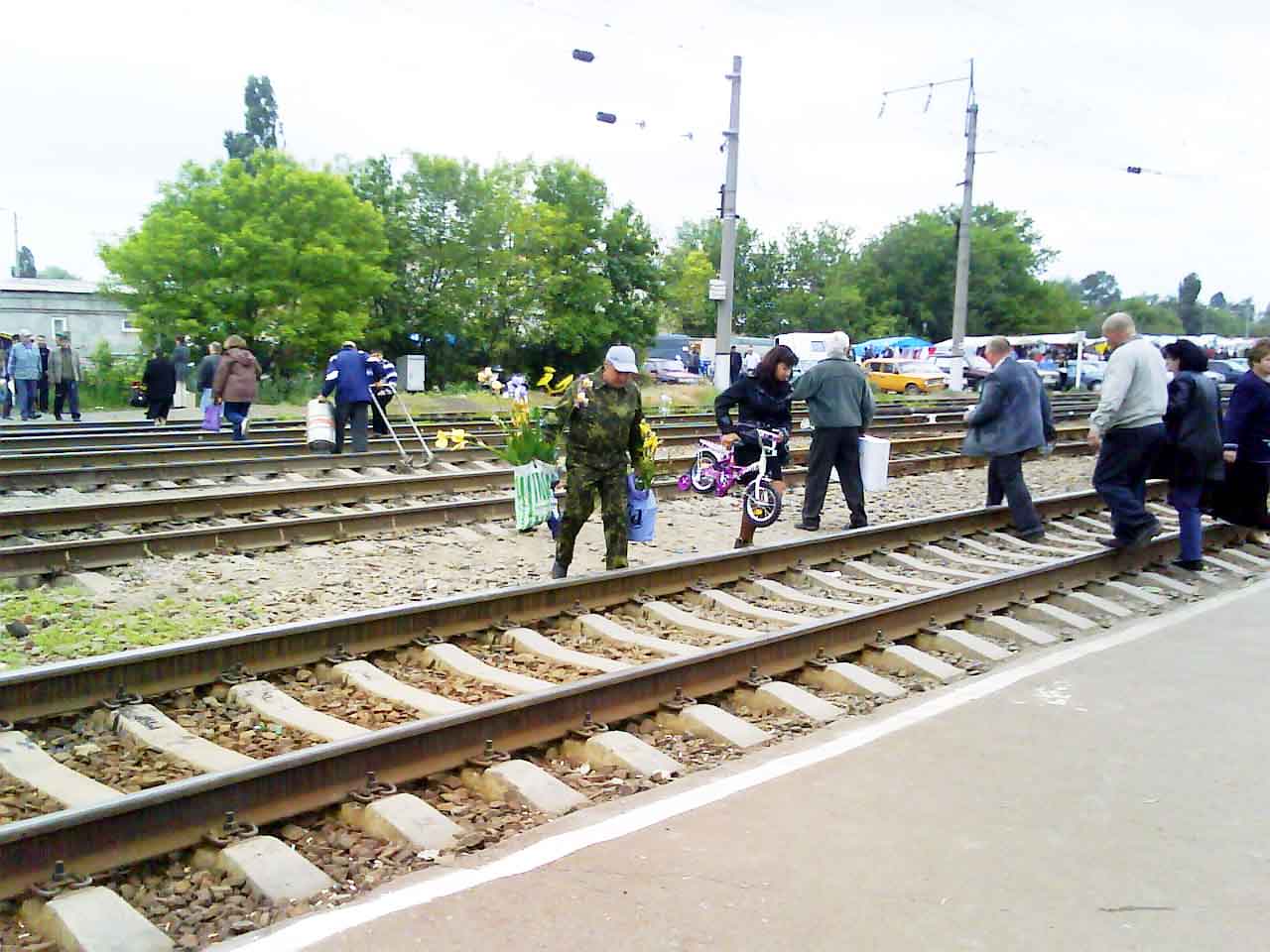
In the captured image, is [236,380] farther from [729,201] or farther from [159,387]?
[729,201]

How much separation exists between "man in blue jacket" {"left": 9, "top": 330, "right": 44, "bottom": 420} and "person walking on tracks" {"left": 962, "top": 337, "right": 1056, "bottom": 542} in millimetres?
18008

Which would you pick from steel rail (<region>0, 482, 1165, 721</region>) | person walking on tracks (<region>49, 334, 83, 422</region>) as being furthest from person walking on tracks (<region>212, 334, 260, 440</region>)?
steel rail (<region>0, 482, 1165, 721</region>)

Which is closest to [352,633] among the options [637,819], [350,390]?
[637,819]

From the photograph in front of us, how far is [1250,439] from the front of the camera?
36.2 feet

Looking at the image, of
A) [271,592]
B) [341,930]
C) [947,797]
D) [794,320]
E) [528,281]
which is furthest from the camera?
[794,320]

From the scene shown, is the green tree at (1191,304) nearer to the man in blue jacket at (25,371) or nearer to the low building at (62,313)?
the low building at (62,313)

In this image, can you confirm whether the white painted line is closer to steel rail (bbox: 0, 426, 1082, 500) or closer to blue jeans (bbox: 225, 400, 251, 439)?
steel rail (bbox: 0, 426, 1082, 500)

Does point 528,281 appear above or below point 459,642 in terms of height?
above

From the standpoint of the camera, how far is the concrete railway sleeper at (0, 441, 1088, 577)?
9523 mm

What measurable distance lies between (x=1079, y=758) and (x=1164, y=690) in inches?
59.5

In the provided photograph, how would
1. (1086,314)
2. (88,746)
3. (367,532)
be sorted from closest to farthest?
(88,746), (367,532), (1086,314)

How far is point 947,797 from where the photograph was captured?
16.6ft

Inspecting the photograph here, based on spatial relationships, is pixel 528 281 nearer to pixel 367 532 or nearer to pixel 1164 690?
pixel 367 532

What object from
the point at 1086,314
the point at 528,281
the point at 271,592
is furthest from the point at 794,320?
the point at 271,592
